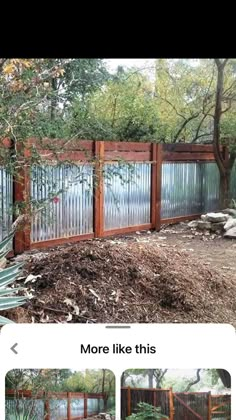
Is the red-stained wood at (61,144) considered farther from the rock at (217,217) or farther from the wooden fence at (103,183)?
the rock at (217,217)

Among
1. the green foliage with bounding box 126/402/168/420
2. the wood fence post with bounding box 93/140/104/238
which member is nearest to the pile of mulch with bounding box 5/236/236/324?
the wood fence post with bounding box 93/140/104/238

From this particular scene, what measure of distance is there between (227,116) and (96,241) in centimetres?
67

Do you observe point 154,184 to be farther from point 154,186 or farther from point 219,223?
point 219,223

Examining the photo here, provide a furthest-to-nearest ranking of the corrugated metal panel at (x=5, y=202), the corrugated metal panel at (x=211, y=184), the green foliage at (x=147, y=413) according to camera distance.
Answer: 1. the corrugated metal panel at (x=211, y=184)
2. the corrugated metal panel at (x=5, y=202)
3. the green foliage at (x=147, y=413)

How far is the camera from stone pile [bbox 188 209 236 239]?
7.65 ft

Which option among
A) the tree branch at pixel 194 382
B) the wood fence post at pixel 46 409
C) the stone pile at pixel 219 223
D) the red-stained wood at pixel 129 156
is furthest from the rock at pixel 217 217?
the wood fence post at pixel 46 409

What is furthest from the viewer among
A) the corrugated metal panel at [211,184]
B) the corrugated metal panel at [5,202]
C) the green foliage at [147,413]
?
the corrugated metal panel at [211,184]

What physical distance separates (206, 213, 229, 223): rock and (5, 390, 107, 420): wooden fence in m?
0.78

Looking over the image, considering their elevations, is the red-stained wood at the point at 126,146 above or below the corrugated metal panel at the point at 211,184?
above

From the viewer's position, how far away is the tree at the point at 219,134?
2.25m

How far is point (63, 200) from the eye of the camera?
7.41 ft

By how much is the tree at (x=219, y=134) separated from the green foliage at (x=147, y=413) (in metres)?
0.79
